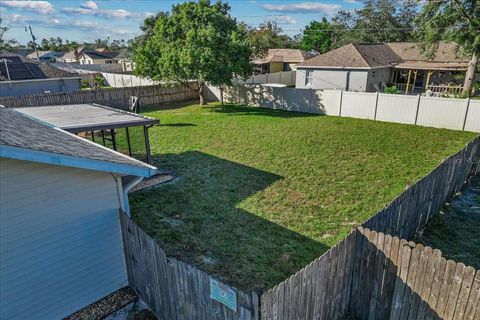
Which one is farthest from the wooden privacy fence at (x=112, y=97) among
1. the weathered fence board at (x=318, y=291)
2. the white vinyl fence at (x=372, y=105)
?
the weathered fence board at (x=318, y=291)

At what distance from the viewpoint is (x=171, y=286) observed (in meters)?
4.62

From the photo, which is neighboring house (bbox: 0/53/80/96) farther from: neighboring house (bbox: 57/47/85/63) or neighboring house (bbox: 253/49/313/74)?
neighboring house (bbox: 57/47/85/63)

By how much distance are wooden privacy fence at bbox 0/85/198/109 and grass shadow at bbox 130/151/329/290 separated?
45.7ft

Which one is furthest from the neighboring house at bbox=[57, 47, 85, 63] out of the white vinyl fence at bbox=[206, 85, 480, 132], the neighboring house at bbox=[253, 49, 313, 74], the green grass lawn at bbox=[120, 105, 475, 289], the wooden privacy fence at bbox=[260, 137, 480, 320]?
the wooden privacy fence at bbox=[260, 137, 480, 320]

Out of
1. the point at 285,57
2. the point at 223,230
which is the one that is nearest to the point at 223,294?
the point at 223,230

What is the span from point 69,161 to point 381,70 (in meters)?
28.0

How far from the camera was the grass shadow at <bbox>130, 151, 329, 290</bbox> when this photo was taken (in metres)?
6.20

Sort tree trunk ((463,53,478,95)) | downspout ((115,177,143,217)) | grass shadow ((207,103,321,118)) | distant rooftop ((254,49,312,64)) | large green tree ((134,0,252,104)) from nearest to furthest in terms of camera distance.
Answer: downspout ((115,177,143,217)) < large green tree ((134,0,252,104)) < grass shadow ((207,103,321,118)) < tree trunk ((463,53,478,95)) < distant rooftop ((254,49,312,64))

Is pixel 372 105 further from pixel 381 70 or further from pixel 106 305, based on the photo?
pixel 106 305

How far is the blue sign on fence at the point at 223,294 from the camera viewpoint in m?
3.63

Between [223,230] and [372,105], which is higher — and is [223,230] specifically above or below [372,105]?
below

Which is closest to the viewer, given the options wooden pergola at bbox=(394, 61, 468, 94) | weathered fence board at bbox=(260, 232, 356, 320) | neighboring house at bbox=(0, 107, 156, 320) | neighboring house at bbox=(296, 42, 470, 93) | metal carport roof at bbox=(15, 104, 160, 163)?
weathered fence board at bbox=(260, 232, 356, 320)

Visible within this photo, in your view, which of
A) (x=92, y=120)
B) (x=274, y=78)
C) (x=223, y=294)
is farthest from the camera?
(x=274, y=78)

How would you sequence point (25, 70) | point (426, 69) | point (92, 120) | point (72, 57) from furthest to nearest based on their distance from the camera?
point (72, 57)
point (426, 69)
point (25, 70)
point (92, 120)
